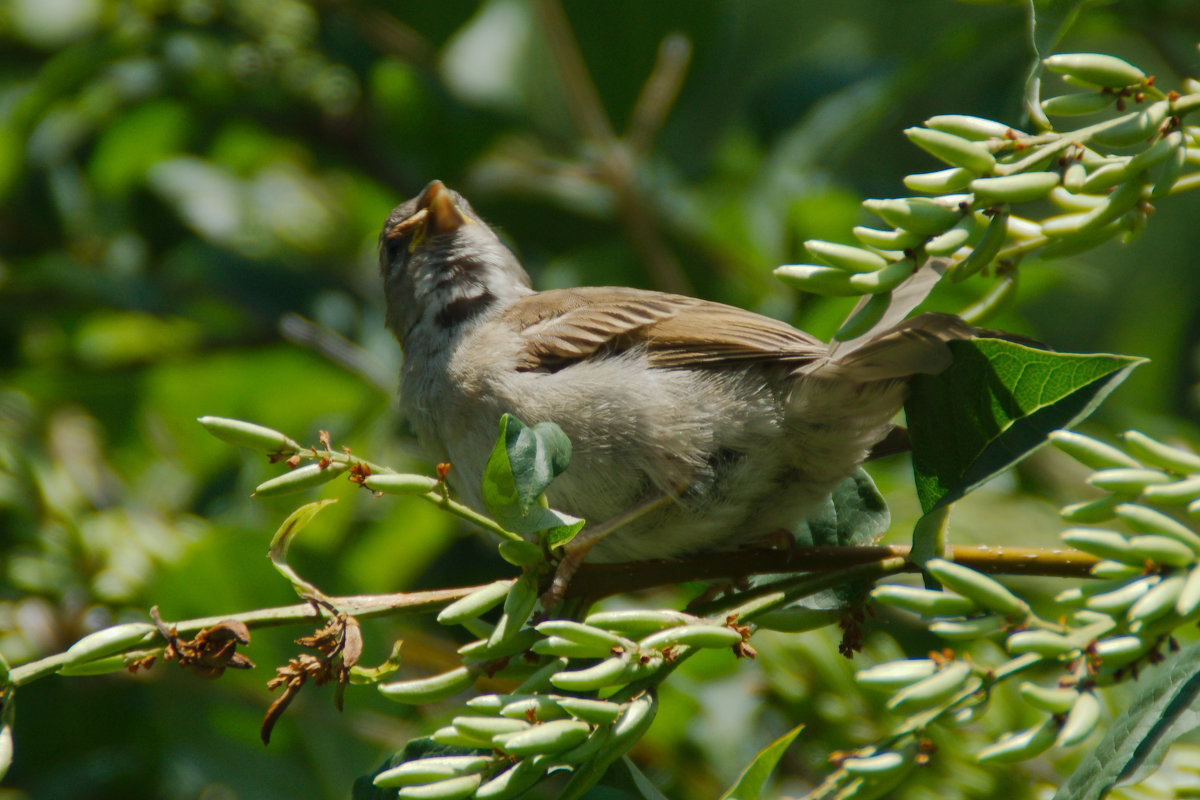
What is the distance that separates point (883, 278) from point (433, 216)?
8.05ft

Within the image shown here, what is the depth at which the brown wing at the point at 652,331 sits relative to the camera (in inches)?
100

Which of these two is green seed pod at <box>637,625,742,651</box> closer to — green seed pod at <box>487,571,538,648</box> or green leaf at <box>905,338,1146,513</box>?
green seed pod at <box>487,571,538,648</box>

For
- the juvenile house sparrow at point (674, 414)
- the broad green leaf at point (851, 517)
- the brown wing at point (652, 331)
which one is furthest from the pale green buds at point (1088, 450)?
the brown wing at point (652, 331)

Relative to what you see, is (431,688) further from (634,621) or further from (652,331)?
(652,331)

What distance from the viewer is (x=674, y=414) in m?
2.54

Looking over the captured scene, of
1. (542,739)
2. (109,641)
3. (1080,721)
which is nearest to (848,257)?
(1080,721)

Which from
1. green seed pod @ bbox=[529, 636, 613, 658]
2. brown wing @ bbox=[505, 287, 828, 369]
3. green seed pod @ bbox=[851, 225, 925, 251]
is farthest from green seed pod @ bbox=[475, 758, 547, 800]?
brown wing @ bbox=[505, 287, 828, 369]

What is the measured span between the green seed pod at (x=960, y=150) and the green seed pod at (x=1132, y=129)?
13 cm

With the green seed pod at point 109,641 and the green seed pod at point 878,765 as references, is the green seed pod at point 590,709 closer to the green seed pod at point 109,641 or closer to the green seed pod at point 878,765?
the green seed pod at point 878,765

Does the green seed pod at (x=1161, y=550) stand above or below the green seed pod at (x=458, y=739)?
above

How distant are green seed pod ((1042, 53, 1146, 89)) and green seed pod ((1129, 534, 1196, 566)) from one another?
569mm

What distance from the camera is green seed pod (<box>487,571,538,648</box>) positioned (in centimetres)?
150

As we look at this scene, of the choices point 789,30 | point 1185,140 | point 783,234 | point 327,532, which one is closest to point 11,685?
point 1185,140

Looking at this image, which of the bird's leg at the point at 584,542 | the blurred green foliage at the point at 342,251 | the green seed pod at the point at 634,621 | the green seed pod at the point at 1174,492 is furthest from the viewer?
the blurred green foliage at the point at 342,251
